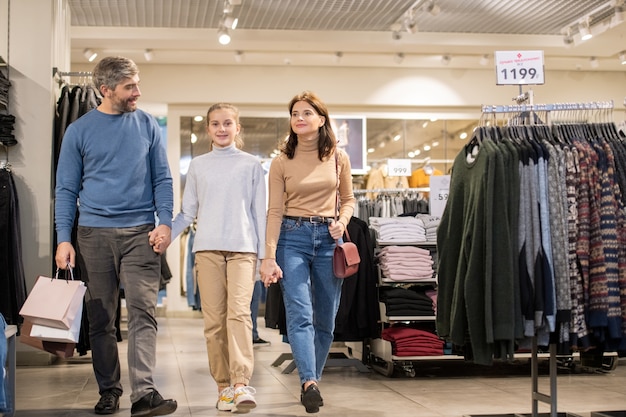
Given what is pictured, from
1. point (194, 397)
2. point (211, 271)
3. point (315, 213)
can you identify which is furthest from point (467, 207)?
point (194, 397)

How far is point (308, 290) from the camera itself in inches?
154

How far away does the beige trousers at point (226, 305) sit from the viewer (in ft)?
12.6

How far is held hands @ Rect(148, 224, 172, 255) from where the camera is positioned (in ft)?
12.2

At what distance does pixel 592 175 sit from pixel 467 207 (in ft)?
1.69

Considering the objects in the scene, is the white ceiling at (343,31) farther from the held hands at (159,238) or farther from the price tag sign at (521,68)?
the held hands at (159,238)

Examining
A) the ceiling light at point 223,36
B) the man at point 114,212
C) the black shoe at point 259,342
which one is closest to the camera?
the man at point 114,212

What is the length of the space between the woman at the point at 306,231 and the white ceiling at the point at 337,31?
5.10 meters

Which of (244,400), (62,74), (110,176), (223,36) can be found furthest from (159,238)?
(223,36)

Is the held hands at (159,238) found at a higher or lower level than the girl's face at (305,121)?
lower

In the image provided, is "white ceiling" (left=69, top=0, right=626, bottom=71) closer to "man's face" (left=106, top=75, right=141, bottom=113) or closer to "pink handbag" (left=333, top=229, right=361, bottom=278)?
"man's face" (left=106, top=75, right=141, bottom=113)

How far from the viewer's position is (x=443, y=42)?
1020 cm

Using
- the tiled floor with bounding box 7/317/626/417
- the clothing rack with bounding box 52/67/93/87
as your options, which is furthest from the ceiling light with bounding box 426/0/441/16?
the tiled floor with bounding box 7/317/626/417

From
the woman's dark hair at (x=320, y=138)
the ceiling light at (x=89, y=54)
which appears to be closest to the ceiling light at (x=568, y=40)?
the ceiling light at (x=89, y=54)

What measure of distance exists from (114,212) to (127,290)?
36 cm
